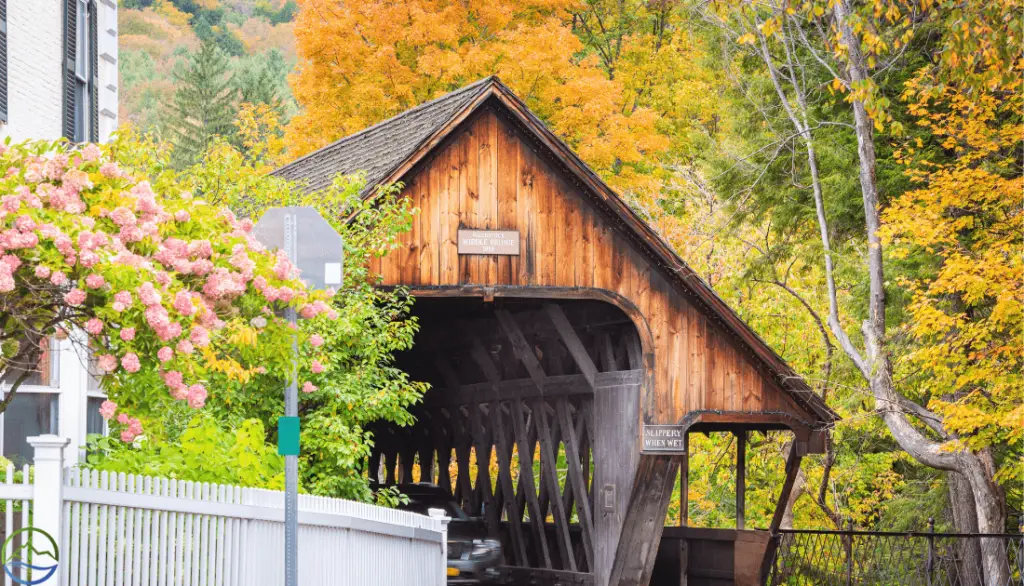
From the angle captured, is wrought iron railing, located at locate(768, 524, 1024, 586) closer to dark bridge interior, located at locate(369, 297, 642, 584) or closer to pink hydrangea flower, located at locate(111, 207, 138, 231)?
dark bridge interior, located at locate(369, 297, 642, 584)

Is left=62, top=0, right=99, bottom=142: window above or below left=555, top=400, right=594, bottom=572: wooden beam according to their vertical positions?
above

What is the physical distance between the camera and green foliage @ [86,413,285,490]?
9484 mm

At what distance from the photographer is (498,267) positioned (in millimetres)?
16094

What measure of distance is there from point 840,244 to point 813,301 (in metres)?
4.35

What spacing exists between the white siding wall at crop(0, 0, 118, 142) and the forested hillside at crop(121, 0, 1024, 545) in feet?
24.7

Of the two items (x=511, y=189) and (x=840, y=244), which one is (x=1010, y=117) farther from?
(x=511, y=189)

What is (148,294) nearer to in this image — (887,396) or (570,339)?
(570,339)

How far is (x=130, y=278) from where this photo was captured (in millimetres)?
6938

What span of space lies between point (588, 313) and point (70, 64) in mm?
8040

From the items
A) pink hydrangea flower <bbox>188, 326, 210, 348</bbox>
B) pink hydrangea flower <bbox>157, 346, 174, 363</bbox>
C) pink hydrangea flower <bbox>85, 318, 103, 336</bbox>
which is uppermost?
pink hydrangea flower <bbox>85, 318, 103, 336</bbox>

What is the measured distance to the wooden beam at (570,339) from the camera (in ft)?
56.9

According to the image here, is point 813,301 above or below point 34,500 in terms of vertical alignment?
above

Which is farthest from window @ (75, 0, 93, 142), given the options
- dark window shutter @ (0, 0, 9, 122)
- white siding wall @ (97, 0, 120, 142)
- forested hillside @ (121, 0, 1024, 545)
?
forested hillside @ (121, 0, 1024, 545)

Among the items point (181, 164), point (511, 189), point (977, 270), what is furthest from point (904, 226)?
point (181, 164)
